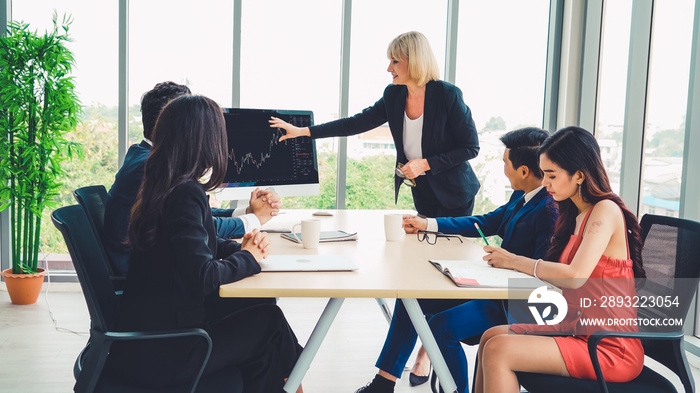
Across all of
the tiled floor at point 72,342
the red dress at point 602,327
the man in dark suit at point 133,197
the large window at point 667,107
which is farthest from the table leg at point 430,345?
the large window at point 667,107

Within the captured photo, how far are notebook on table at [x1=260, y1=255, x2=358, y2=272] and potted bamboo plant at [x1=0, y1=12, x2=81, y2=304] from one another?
2.58m

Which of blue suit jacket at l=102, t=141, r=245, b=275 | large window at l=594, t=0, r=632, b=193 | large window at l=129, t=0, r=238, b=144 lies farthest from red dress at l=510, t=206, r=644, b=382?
large window at l=129, t=0, r=238, b=144

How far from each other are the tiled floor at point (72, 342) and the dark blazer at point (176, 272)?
4.28 feet

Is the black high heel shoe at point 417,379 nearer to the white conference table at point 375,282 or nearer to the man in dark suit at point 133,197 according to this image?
the white conference table at point 375,282

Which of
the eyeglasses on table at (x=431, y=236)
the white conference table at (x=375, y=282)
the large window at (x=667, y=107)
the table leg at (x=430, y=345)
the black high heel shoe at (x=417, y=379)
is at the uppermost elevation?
the large window at (x=667, y=107)

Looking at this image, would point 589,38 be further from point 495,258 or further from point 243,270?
point 243,270

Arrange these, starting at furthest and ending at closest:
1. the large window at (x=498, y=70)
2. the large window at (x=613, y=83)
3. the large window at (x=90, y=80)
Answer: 1. the large window at (x=498, y=70)
2. the large window at (x=90, y=80)
3. the large window at (x=613, y=83)

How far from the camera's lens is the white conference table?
152 centimetres

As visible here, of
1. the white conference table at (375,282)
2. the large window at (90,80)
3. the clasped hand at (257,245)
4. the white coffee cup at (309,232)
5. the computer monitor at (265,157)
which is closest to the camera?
the white conference table at (375,282)

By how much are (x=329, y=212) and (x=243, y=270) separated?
4.84 feet

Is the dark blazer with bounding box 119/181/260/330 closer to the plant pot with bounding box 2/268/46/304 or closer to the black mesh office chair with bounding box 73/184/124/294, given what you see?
the black mesh office chair with bounding box 73/184/124/294

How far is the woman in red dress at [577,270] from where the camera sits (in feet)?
5.17

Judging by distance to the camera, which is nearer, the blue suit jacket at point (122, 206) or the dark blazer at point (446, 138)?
the blue suit jacket at point (122, 206)

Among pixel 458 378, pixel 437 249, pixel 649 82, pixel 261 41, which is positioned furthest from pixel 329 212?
pixel 649 82
